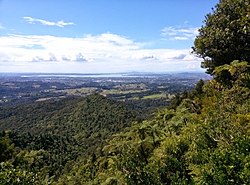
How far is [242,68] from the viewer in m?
23.5

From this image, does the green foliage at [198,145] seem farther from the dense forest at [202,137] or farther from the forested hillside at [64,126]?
the forested hillside at [64,126]

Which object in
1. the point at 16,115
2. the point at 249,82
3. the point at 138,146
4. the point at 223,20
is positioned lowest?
the point at 16,115

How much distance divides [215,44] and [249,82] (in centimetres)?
579

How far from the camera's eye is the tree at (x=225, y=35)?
1062 inches

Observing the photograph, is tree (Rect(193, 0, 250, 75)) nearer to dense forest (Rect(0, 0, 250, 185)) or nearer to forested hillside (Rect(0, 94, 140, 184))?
dense forest (Rect(0, 0, 250, 185))

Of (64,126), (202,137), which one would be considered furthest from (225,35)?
(64,126)

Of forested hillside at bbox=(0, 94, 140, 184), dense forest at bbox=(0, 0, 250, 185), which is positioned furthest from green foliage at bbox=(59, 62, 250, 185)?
forested hillside at bbox=(0, 94, 140, 184)

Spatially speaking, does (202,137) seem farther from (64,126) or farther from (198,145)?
(64,126)

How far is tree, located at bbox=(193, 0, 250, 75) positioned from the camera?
88.5 ft

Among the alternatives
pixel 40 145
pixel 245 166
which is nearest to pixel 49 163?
pixel 40 145

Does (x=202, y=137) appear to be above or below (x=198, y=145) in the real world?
above

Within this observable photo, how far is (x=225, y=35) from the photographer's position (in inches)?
Answer: 1062

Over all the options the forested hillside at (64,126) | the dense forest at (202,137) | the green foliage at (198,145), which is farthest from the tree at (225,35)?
the forested hillside at (64,126)

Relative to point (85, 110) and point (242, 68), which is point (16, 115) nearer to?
point (85, 110)
